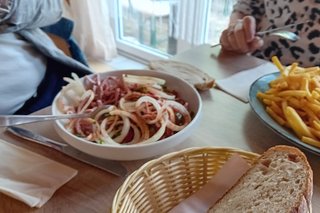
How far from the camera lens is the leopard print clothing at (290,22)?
3.64 ft

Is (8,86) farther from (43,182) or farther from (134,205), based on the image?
(134,205)

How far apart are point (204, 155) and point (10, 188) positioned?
0.98 ft

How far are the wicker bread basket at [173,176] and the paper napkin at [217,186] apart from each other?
0.04 feet

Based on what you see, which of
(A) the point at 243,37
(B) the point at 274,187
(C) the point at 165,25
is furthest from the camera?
(C) the point at 165,25

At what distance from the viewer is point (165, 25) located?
2.36 metres

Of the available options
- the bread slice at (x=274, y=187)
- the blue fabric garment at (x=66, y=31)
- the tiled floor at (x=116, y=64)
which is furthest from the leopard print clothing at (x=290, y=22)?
the tiled floor at (x=116, y=64)

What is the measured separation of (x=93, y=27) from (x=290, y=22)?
1553 millimetres

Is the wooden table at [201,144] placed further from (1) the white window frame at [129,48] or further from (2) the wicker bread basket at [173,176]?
(1) the white window frame at [129,48]

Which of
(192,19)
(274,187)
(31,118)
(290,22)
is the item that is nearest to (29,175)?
(31,118)

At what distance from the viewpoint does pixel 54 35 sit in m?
1.21

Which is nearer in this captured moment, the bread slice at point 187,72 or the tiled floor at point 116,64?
the bread slice at point 187,72

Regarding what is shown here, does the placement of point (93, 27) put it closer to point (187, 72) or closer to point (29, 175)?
point (187, 72)

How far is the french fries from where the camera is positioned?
2.18 ft

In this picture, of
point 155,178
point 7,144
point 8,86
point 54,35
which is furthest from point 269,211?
point 54,35
